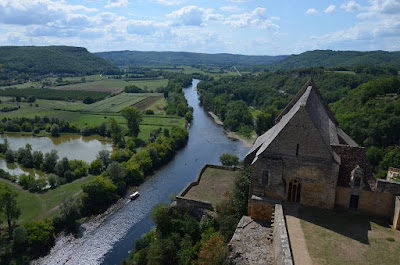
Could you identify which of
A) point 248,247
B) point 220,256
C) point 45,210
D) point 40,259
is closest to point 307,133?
point 248,247

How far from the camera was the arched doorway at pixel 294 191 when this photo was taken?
22.5 meters

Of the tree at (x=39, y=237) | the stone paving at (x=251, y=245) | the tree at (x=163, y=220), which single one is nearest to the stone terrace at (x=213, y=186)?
the tree at (x=163, y=220)

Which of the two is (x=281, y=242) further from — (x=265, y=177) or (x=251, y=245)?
(x=265, y=177)

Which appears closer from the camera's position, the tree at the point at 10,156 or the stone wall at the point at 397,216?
the stone wall at the point at 397,216

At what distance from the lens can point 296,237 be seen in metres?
18.5

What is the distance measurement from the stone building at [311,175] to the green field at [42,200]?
36.2 meters

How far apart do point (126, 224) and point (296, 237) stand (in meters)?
31.5

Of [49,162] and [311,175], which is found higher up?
[311,175]

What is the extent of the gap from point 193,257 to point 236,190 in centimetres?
712

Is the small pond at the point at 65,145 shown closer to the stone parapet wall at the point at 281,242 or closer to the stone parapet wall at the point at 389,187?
the stone parapet wall at the point at 281,242

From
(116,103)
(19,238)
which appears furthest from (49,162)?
(116,103)

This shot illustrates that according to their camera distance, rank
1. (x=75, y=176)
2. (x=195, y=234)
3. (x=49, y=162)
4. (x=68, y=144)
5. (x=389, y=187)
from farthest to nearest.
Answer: (x=68, y=144), (x=49, y=162), (x=75, y=176), (x=195, y=234), (x=389, y=187)

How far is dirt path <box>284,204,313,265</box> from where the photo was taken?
1655 cm

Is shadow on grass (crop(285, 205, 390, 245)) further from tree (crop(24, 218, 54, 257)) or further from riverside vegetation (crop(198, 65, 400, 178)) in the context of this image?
tree (crop(24, 218, 54, 257))
